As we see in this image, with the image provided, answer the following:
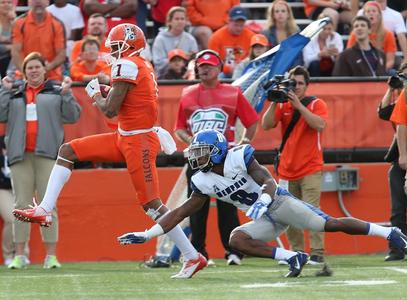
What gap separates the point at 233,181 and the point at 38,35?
5.00m

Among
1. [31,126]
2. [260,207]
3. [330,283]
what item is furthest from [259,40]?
[330,283]

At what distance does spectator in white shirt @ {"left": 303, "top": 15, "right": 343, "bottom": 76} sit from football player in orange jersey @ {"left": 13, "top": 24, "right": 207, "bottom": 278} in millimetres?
5019

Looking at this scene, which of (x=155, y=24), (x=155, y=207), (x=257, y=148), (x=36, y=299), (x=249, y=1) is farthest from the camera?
(x=249, y=1)

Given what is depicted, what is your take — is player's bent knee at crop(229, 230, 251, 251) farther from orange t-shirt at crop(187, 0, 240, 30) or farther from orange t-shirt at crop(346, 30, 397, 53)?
orange t-shirt at crop(187, 0, 240, 30)

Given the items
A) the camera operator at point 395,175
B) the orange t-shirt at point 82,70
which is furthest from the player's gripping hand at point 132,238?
the orange t-shirt at point 82,70

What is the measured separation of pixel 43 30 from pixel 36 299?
5.91m

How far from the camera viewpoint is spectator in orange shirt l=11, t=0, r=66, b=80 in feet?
44.0

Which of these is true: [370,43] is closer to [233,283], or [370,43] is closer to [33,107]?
[33,107]

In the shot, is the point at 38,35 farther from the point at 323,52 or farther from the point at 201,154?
the point at 201,154

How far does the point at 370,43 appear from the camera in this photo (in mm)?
14195

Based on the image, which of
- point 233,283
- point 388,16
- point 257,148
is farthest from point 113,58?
point 388,16

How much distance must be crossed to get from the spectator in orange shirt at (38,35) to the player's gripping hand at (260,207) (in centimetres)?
511

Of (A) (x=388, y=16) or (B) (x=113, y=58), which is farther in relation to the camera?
(A) (x=388, y=16)

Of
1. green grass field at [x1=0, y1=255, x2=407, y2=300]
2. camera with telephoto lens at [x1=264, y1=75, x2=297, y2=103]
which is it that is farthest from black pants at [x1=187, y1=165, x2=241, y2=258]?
camera with telephoto lens at [x1=264, y1=75, x2=297, y2=103]
